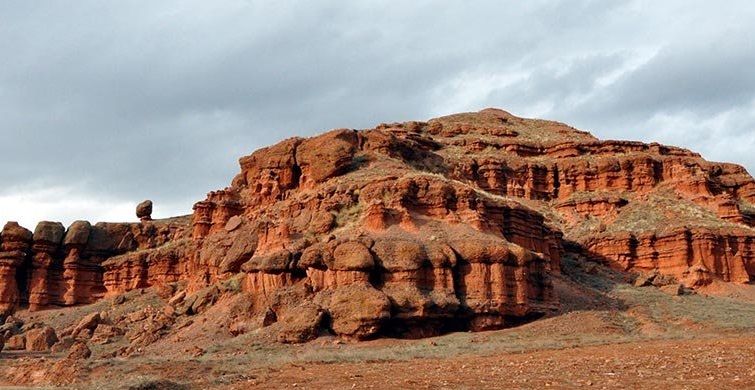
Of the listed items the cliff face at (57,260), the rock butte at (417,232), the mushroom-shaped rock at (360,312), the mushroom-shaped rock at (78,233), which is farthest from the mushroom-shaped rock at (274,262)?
the mushroom-shaped rock at (78,233)

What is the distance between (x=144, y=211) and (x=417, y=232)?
37.2 metres

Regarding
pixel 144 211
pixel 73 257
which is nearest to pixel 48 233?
pixel 73 257

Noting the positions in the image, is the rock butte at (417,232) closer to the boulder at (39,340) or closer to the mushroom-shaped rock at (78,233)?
the mushroom-shaped rock at (78,233)

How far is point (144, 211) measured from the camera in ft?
198

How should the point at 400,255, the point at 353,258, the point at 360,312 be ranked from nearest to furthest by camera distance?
1. the point at 360,312
2. the point at 353,258
3. the point at 400,255

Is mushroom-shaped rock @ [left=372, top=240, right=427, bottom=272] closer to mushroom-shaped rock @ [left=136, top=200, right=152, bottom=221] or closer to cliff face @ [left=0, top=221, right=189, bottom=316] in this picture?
cliff face @ [left=0, top=221, right=189, bottom=316]

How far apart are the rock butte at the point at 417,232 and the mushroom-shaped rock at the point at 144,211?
0.26 metres

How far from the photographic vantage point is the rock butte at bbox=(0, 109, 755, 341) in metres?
28.4

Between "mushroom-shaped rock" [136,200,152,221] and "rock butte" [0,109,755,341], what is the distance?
0.85 ft

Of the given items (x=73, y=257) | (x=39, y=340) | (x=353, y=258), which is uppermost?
(x=73, y=257)

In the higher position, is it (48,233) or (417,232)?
(48,233)

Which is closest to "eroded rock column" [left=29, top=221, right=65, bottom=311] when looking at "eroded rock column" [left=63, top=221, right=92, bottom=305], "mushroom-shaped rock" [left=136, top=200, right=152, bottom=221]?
"eroded rock column" [left=63, top=221, right=92, bottom=305]

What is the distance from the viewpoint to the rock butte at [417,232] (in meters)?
28.4

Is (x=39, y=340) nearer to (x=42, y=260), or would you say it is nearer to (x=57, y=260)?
(x=42, y=260)
